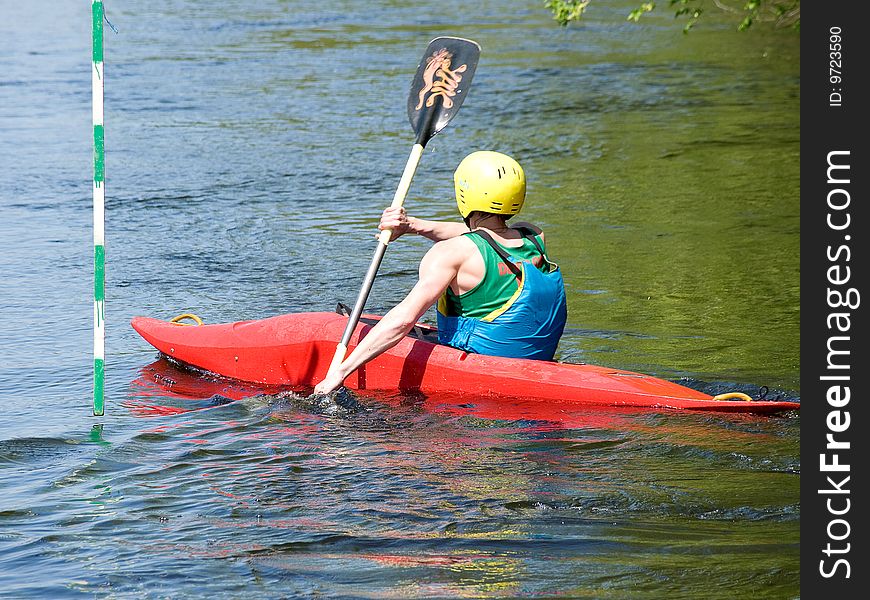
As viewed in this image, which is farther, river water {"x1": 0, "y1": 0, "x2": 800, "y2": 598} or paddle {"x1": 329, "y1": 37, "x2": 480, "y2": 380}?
paddle {"x1": 329, "y1": 37, "x2": 480, "y2": 380}

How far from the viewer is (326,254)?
923 cm

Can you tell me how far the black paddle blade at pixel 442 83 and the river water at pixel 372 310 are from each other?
1380 mm

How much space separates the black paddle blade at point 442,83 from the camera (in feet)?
22.7

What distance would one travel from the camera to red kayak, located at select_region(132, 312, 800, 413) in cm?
576

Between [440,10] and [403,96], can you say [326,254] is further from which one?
[440,10]

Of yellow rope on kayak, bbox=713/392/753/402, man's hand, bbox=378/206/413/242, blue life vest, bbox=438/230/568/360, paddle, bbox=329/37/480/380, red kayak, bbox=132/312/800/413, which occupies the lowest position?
yellow rope on kayak, bbox=713/392/753/402

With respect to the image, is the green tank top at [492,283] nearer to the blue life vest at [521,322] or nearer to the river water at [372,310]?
the blue life vest at [521,322]

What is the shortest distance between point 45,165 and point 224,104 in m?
3.75

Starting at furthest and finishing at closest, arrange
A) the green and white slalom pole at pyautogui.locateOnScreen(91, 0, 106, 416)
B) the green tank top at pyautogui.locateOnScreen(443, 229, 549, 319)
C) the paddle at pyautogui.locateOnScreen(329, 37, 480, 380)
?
the paddle at pyautogui.locateOnScreen(329, 37, 480, 380) → the green tank top at pyautogui.locateOnScreen(443, 229, 549, 319) → the green and white slalom pole at pyautogui.locateOnScreen(91, 0, 106, 416)

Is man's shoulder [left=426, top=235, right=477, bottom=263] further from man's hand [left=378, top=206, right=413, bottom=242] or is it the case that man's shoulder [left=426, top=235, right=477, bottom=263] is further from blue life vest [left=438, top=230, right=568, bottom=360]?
man's hand [left=378, top=206, right=413, bottom=242]

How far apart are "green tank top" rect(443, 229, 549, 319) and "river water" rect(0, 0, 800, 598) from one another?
505mm

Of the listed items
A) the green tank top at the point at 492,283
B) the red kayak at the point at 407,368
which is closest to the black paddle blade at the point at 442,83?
the red kayak at the point at 407,368

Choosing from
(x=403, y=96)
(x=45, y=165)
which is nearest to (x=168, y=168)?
(x=45, y=165)

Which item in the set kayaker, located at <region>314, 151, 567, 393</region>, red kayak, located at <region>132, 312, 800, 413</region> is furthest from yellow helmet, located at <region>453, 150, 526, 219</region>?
red kayak, located at <region>132, 312, 800, 413</region>
